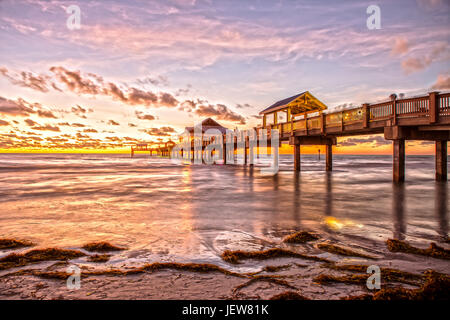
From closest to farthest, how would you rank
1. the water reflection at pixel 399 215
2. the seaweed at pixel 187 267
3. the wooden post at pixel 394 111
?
the seaweed at pixel 187 267 → the water reflection at pixel 399 215 → the wooden post at pixel 394 111

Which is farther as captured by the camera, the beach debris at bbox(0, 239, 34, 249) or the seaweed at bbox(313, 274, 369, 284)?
the beach debris at bbox(0, 239, 34, 249)

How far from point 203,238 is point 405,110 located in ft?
42.0

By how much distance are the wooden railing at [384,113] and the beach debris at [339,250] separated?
10.8 metres

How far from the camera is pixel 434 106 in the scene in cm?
1159

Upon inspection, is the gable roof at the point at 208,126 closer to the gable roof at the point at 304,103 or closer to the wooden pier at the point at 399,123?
the gable roof at the point at 304,103

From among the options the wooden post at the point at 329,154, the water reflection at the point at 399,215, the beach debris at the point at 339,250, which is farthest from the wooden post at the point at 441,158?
the beach debris at the point at 339,250

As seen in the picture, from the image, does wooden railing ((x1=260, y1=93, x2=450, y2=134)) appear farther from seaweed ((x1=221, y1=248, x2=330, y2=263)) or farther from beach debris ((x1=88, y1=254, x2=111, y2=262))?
beach debris ((x1=88, y1=254, x2=111, y2=262))

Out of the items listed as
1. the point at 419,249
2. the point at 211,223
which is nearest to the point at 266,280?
the point at 419,249

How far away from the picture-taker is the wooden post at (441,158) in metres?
15.1

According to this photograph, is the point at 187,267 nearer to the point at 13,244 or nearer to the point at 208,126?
the point at 13,244

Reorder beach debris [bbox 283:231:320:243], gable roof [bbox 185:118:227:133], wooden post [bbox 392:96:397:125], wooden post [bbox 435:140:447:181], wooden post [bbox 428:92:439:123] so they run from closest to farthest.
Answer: beach debris [bbox 283:231:320:243] < wooden post [bbox 428:92:439:123] < wooden post [bbox 392:96:397:125] < wooden post [bbox 435:140:447:181] < gable roof [bbox 185:118:227:133]

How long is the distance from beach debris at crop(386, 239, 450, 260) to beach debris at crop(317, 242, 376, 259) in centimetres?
62

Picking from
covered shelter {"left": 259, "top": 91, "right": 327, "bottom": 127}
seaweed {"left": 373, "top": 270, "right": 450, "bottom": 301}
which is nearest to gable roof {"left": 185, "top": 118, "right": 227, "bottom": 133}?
covered shelter {"left": 259, "top": 91, "right": 327, "bottom": 127}

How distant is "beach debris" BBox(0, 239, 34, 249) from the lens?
15.5 ft
